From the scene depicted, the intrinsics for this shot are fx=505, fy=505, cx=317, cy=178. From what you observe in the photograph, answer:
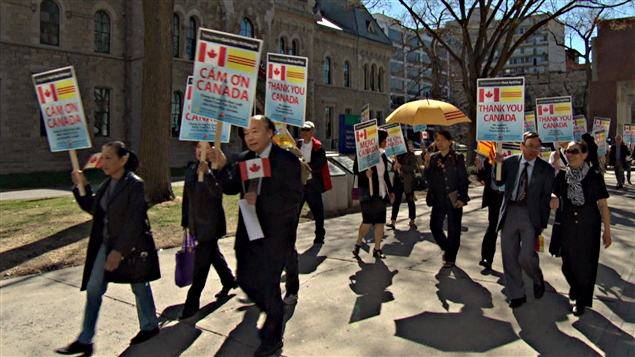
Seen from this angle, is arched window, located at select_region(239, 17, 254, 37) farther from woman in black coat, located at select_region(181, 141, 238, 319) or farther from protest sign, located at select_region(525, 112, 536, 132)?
woman in black coat, located at select_region(181, 141, 238, 319)

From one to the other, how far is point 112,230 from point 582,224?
14.5ft

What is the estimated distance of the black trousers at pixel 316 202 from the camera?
794cm

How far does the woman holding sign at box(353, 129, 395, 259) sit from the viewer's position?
7.07 metres

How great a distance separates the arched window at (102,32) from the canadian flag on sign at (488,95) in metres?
23.5

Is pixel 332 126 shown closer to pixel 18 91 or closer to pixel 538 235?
pixel 18 91

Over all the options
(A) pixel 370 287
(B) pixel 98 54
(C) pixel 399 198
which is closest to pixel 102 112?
(B) pixel 98 54

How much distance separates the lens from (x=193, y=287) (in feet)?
16.2

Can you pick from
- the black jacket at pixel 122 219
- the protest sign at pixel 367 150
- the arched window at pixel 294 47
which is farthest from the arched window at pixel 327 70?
the black jacket at pixel 122 219

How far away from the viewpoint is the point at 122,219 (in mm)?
4113

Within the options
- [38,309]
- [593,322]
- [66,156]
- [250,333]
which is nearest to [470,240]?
[593,322]

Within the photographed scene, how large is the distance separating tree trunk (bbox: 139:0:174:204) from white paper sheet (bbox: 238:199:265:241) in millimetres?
8293

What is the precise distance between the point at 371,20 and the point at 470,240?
134 ft

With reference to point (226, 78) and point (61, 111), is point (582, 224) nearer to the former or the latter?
point (226, 78)

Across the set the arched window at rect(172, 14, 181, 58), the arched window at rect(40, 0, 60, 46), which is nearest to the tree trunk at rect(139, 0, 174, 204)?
the arched window at rect(40, 0, 60, 46)
